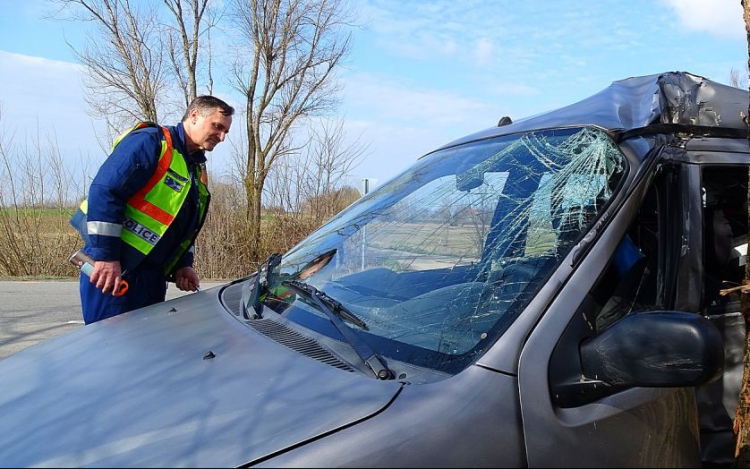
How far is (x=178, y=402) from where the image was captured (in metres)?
1.32

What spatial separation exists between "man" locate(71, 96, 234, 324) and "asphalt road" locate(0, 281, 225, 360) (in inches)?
104

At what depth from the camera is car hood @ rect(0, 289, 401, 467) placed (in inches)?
45.7

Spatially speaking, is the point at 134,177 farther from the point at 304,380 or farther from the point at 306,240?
the point at 304,380

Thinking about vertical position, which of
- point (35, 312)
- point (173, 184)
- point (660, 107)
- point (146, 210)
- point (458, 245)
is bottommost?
point (35, 312)

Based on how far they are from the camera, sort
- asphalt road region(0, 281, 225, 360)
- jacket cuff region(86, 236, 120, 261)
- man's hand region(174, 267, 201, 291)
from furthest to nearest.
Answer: asphalt road region(0, 281, 225, 360), man's hand region(174, 267, 201, 291), jacket cuff region(86, 236, 120, 261)

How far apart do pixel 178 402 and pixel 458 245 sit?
1.05m

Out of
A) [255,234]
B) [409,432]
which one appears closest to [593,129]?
[409,432]

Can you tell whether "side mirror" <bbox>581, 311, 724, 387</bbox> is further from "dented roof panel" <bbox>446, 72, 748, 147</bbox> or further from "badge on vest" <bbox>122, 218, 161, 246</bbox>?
"badge on vest" <bbox>122, 218, 161, 246</bbox>

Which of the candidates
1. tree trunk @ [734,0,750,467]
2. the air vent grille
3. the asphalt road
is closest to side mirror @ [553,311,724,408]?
tree trunk @ [734,0,750,467]

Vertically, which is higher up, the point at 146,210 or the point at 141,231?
the point at 146,210

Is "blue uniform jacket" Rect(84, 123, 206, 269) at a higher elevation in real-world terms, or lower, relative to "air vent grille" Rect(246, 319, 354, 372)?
higher

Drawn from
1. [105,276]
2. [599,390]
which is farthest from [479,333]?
[105,276]

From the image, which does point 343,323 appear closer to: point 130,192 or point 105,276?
point 105,276

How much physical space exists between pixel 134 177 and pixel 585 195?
2.20 metres
